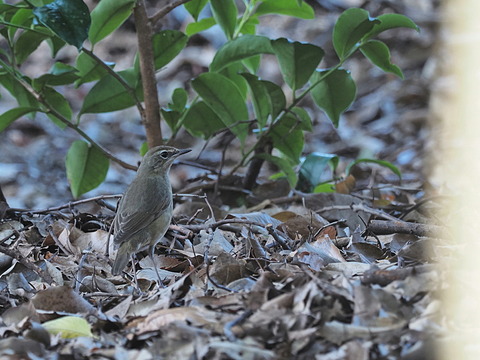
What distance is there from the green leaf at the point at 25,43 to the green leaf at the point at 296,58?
1.70 metres

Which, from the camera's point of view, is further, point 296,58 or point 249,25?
point 249,25

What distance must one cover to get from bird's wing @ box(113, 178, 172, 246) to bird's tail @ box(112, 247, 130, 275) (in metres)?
0.13

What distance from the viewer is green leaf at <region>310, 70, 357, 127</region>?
544 centimetres

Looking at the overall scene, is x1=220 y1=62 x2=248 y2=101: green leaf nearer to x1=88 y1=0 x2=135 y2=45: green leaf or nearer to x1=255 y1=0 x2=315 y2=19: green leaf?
x1=255 y1=0 x2=315 y2=19: green leaf

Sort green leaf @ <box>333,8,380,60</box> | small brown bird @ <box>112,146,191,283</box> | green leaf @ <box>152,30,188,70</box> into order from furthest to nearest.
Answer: green leaf @ <box>152,30,188,70</box> < green leaf @ <box>333,8,380,60</box> < small brown bird @ <box>112,146,191,283</box>

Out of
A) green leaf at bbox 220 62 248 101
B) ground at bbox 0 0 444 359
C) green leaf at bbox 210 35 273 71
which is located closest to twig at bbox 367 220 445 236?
ground at bbox 0 0 444 359

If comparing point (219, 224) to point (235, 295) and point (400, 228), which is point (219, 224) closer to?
point (400, 228)

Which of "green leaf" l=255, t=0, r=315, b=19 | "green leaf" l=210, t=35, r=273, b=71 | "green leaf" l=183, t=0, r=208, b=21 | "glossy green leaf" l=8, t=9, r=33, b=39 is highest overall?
"glossy green leaf" l=8, t=9, r=33, b=39

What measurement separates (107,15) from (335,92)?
177 centimetres

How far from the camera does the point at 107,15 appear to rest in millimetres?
5227

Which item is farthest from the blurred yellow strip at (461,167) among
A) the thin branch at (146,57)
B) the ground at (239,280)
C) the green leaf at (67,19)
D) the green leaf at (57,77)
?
the green leaf at (57,77)

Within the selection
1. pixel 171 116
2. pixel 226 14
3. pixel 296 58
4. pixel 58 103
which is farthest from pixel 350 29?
pixel 58 103

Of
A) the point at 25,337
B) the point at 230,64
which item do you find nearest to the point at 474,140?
the point at 230,64

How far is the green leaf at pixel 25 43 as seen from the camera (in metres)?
5.20
